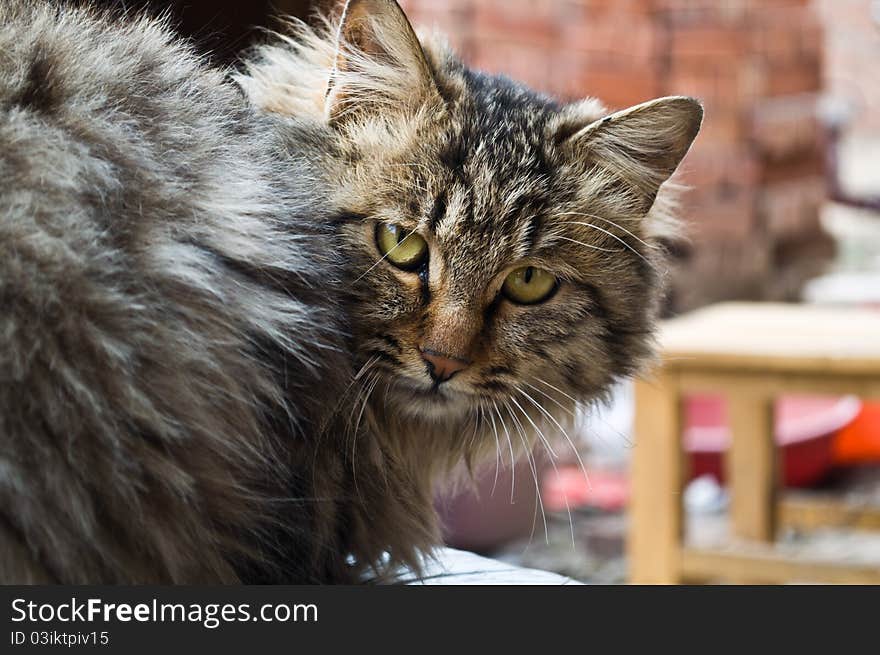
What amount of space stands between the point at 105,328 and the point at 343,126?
0.41 m

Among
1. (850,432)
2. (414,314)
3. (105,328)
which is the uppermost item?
(850,432)

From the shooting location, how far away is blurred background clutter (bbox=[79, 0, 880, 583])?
3.36 metres

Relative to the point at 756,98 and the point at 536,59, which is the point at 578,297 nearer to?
the point at 536,59

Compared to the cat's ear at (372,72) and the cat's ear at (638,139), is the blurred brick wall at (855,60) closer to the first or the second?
the cat's ear at (638,139)

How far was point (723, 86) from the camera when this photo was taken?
4.45m

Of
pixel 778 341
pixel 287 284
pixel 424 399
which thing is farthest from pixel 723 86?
pixel 287 284

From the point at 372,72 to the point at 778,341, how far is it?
189 cm

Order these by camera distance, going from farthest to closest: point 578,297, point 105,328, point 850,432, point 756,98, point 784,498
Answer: point 756,98
point 850,432
point 784,498
point 578,297
point 105,328

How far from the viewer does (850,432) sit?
4066 millimetres

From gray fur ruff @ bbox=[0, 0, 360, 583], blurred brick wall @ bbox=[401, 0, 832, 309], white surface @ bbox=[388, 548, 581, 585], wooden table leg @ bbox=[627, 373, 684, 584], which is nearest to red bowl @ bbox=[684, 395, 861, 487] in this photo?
blurred brick wall @ bbox=[401, 0, 832, 309]

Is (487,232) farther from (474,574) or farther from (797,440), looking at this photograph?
(797,440)

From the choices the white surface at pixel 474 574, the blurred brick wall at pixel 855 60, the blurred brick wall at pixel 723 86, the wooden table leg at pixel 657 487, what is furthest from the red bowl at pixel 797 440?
the white surface at pixel 474 574

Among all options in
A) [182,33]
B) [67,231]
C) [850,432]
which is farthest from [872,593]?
[850,432]

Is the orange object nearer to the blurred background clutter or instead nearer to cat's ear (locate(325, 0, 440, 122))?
the blurred background clutter
